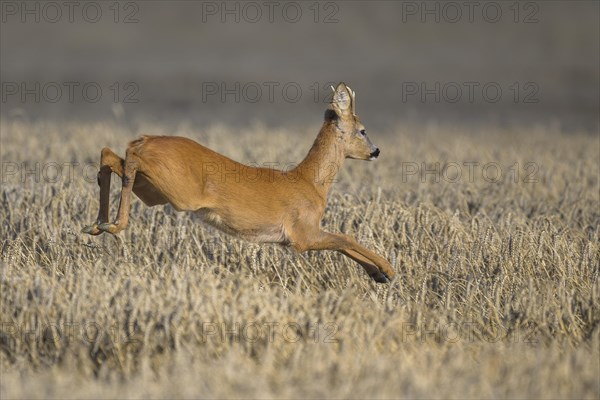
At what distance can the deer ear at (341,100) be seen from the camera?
28.2 feet

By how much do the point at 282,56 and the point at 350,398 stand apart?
3916 centimetres

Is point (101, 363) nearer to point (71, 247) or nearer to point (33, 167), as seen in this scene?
point (71, 247)

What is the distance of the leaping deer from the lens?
7504 millimetres

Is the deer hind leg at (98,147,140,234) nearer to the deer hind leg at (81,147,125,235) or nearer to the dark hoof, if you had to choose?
the dark hoof

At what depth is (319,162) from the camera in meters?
8.80

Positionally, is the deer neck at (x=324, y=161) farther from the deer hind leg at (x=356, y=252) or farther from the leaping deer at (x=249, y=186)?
the deer hind leg at (x=356, y=252)

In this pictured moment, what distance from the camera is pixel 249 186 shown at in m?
8.09

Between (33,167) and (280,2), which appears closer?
(33,167)

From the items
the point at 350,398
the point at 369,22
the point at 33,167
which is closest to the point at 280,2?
the point at 369,22

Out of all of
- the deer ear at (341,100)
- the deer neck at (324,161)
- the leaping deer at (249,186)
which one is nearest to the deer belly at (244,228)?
the leaping deer at (249,186)

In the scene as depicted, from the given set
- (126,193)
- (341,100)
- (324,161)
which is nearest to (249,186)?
(324,161)

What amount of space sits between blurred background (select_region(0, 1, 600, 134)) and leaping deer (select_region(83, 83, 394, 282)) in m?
14.2

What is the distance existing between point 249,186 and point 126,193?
1.08 m

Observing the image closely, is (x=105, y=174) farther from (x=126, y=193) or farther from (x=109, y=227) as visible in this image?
(x=109, y=227)
